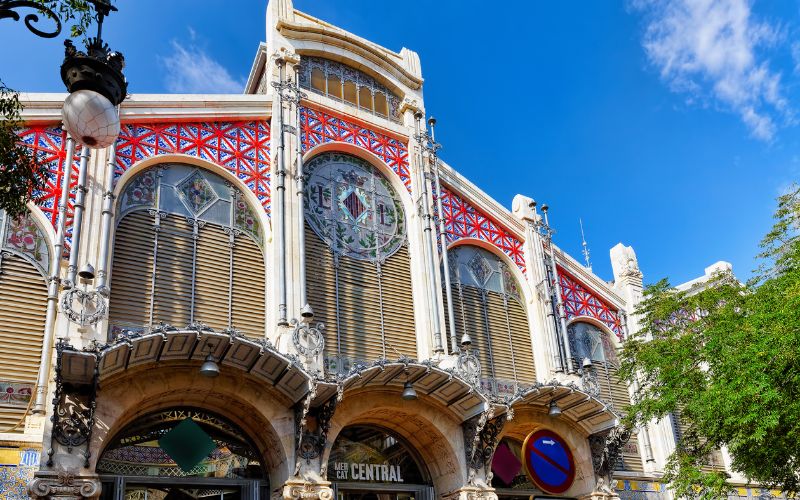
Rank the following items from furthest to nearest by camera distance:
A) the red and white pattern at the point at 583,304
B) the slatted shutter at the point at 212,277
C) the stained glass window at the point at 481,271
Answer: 1. the red and white pattern at the point at 583,304
2. the stained glass window at the point at 481,271
3. the slatted shutter at the point at 212,277

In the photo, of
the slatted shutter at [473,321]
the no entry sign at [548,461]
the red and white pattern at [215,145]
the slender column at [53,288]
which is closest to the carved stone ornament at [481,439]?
the no entry sign at [548,461]

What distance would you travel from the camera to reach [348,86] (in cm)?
2125

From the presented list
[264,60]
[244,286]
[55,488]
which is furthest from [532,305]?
[55,488]

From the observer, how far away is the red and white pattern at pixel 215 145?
54.9 ft

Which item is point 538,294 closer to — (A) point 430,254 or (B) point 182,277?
(A) point 430,254

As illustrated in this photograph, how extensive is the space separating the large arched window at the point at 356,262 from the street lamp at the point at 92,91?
10.3m

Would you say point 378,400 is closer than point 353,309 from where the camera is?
Yes

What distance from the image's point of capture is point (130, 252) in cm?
1563

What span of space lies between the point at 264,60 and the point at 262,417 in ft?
34.9

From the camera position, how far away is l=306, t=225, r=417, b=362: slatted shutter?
17.4m

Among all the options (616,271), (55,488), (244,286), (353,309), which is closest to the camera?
(55,488)

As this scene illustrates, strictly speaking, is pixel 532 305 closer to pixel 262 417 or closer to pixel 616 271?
pixel 616 271

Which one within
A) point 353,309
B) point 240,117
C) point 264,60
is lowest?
point 353,309

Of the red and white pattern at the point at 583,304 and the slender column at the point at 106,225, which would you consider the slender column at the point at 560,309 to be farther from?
the slender column at the point at 106,225
